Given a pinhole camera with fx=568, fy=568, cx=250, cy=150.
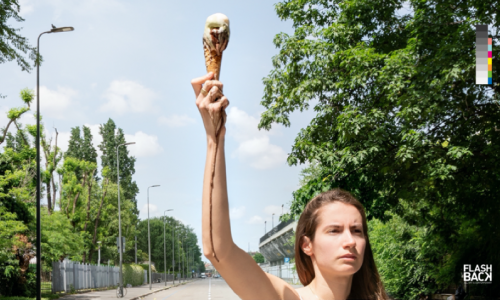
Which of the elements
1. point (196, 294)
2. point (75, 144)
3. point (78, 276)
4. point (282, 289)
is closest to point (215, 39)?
point (282, 289)

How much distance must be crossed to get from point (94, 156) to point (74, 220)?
23.3m

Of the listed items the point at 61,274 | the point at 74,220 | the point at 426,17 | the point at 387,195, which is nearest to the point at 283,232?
the point at 74,220

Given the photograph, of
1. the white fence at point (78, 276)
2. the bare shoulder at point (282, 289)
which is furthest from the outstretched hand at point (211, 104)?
the white fence at point (78, 276)

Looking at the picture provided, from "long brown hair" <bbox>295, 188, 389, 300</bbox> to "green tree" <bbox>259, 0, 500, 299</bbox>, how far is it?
10.5m

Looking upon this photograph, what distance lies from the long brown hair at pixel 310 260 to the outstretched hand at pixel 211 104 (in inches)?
28.7

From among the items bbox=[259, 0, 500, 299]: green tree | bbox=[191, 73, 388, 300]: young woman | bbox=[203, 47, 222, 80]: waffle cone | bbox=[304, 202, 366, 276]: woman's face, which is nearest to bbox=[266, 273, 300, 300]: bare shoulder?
bbox=[191, 73, 388, 300]: young woman

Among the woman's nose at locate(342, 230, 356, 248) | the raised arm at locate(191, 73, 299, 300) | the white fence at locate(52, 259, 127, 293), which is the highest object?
the raised arm at locate(191, 73, 299, 300)

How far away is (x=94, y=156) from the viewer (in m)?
72.2

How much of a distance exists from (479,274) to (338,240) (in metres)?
16.4

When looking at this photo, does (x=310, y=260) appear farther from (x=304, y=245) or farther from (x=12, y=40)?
(x=12, y=40)

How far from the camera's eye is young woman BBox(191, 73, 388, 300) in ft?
4.56

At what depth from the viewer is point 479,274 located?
1661 cm

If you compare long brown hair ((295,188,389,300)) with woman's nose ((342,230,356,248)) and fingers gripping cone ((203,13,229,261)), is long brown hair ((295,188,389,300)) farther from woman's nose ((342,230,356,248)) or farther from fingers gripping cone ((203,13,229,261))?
fingers gripping cone ((203,13,229,261))

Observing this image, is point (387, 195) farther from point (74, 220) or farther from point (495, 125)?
point (74, 220)
